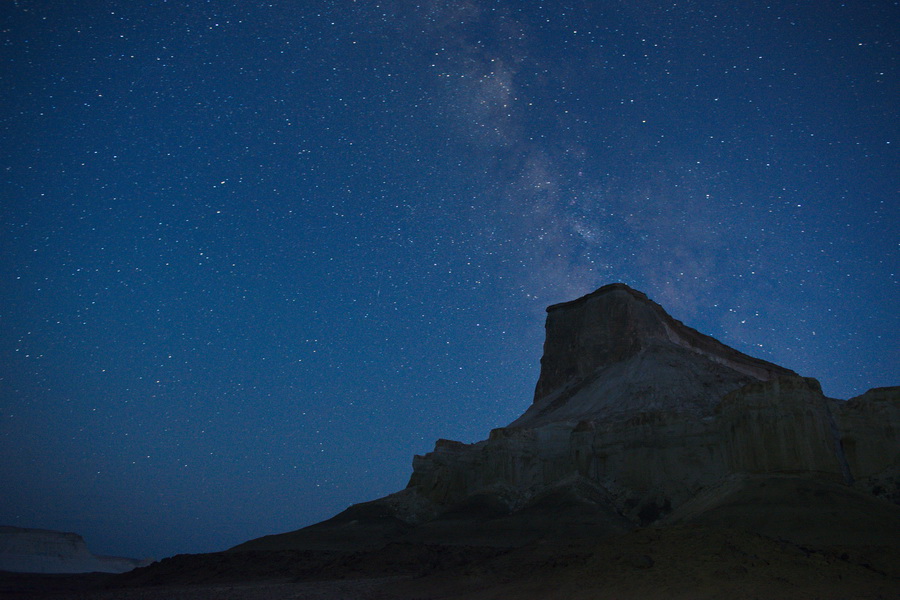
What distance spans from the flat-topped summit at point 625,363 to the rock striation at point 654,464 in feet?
0.82

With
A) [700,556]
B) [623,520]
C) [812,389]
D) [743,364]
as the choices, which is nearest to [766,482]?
[812,389]

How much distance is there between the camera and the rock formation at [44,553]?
58219 mm

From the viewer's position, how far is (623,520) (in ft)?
107

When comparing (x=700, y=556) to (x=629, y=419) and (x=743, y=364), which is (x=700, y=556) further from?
(x=743, y=364)

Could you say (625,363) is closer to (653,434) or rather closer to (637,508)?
(653,434)

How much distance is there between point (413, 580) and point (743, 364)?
6453 cm

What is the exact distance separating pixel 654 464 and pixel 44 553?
6539cm

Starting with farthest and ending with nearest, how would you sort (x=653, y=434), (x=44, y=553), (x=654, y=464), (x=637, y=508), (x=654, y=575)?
(x=44, y=553)
(x=653, y=434)
(x=654, y=464)
(x=637, y=508)
(x=654, y=575)

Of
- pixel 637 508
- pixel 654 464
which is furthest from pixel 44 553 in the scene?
pixel 654 464

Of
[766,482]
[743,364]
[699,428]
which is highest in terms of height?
[743,364]

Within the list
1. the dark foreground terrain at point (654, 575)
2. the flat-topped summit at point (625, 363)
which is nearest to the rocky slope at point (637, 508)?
the dark foreground terrain at point (654, 575)

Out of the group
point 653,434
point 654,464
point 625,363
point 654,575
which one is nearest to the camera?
point 654,575

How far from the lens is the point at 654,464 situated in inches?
1407

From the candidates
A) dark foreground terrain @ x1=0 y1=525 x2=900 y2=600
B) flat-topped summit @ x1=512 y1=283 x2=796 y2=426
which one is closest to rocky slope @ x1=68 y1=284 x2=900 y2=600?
dark foreground terrain @ x1=0 y1=525 x2=900 y2=600
